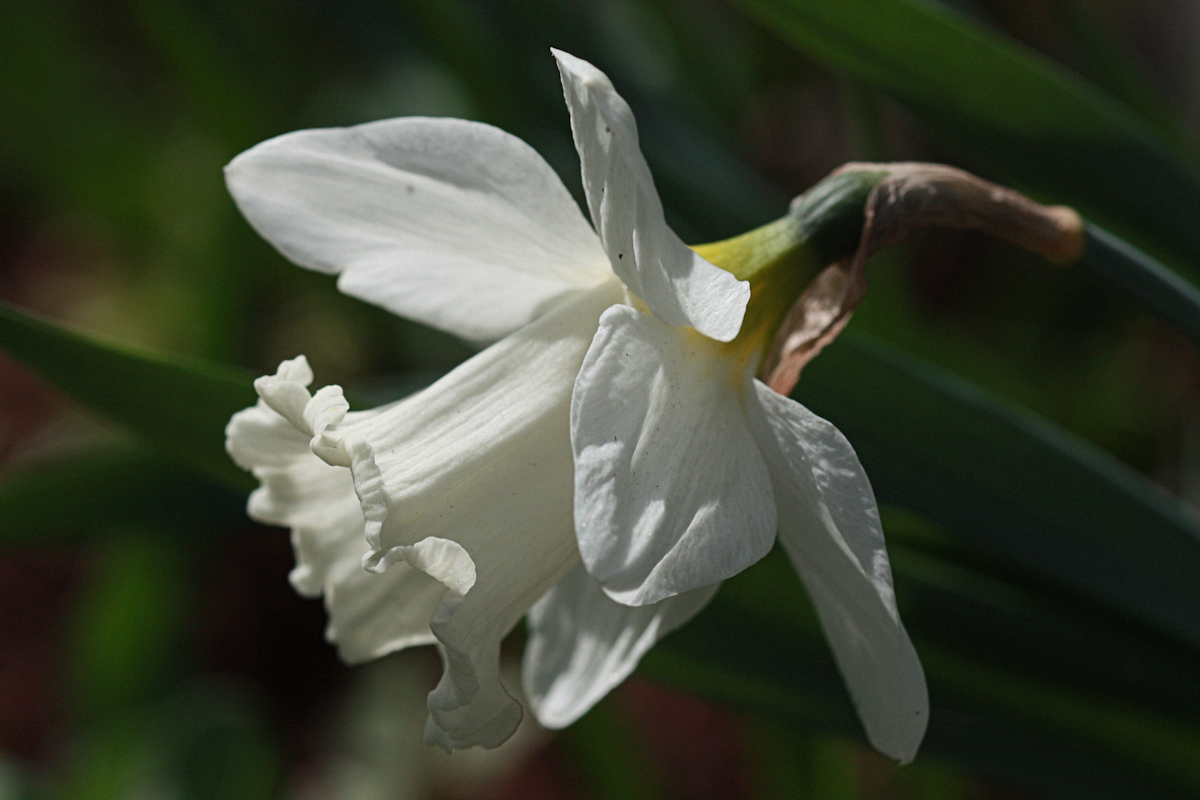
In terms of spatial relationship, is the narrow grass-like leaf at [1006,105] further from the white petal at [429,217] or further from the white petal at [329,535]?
the white petal at [329,535]

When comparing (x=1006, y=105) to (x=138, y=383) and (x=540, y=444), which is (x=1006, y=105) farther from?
(x=138, y=383)

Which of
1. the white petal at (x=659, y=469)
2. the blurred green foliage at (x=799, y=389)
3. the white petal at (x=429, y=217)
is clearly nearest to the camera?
the white petal at (x=659, y=469)

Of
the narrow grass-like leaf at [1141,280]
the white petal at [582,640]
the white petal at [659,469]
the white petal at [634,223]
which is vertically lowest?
the white petal at [582,640]

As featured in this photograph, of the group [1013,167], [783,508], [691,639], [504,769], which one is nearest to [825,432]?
[783,508]

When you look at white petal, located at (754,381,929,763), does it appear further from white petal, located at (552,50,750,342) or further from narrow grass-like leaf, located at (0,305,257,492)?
narrow grass-like leaf, located at (0,305,257,492)

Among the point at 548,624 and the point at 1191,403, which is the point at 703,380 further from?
the point at 1191,403

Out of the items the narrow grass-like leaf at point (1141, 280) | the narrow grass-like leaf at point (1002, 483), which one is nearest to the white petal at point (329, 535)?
the narrow grass-like leaf at point (1002, 483)

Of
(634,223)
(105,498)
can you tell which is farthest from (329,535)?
(105,498)
